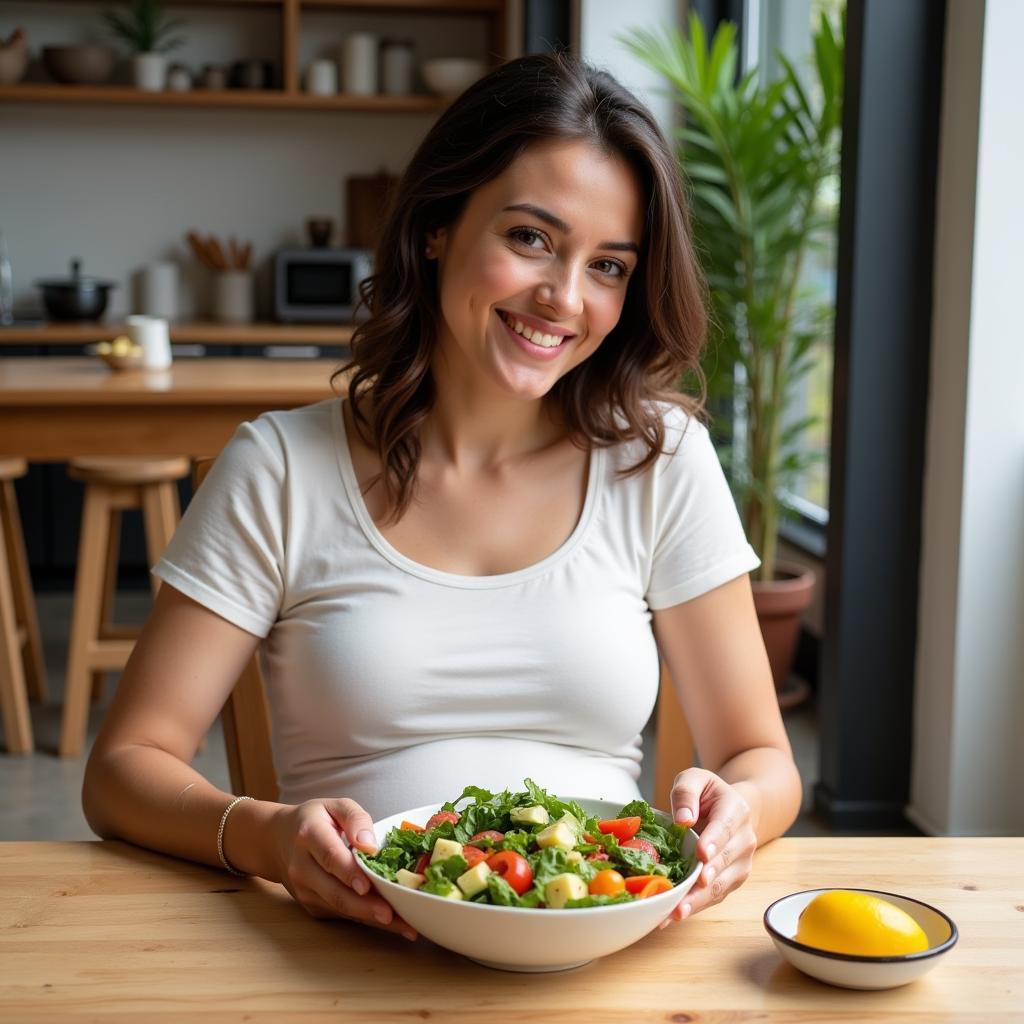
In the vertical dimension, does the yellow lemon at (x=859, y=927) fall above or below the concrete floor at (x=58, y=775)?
above

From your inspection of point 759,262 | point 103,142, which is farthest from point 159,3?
point 759,262

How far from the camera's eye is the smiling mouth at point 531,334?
4.67 ft

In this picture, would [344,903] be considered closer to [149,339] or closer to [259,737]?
[259,737]

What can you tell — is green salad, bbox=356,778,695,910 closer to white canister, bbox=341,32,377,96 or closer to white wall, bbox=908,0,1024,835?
white wall, bbox=908,0,1024,835

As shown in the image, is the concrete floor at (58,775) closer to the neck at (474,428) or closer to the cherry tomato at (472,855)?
the neck at (474,428)

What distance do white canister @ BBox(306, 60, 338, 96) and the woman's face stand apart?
15.1 feet

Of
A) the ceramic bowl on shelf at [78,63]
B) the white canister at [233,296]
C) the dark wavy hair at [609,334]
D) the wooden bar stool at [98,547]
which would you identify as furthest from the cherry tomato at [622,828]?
the ceramic bowl on shelf at [78,63]

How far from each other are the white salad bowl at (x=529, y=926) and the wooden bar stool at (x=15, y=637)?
2.90 meters

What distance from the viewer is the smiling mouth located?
142 cm

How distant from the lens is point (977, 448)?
2650 mm

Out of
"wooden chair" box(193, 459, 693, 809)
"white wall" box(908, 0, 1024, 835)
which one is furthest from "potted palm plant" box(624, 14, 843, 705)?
"wooden chair" box(193, 459, 693, 809)

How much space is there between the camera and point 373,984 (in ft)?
3.11

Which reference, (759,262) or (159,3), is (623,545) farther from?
(159,3)

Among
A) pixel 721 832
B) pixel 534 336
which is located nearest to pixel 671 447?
pixel 534 336
